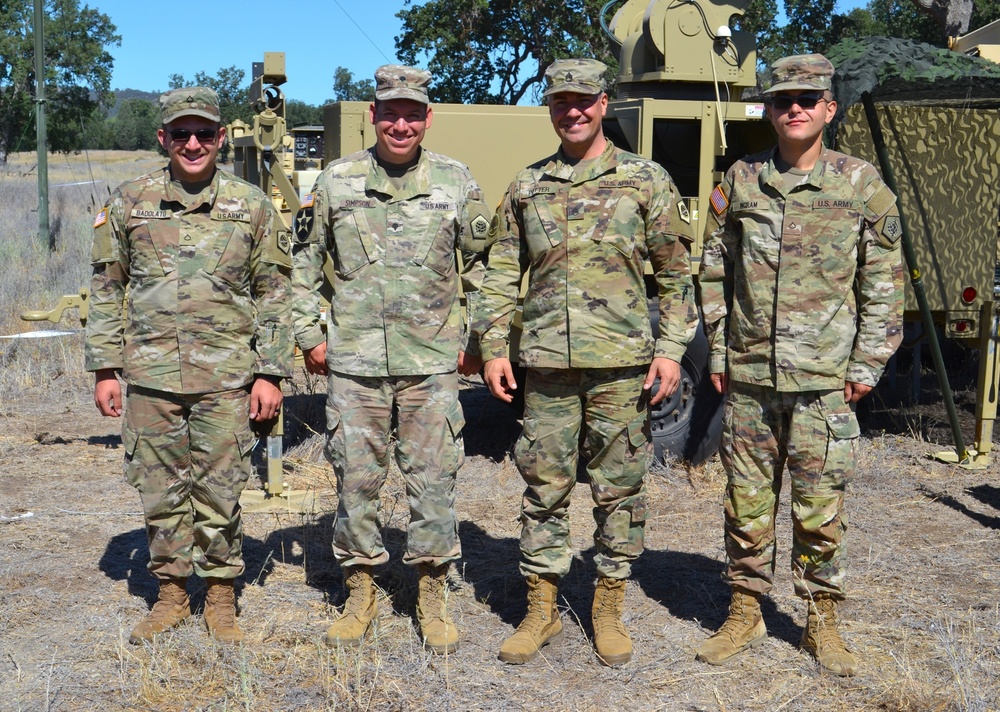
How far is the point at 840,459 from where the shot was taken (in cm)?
361

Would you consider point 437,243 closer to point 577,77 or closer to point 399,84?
point 399,84

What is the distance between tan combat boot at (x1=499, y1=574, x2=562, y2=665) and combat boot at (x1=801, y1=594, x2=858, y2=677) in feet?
2.90

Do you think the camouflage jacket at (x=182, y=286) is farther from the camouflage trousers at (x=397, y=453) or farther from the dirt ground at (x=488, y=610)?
the dirt ground at (x=488, y=610)

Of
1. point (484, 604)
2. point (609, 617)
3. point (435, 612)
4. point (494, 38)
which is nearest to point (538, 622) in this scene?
point (609, 617)

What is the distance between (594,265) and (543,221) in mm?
231

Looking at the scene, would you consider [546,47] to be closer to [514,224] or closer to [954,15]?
[954,15]

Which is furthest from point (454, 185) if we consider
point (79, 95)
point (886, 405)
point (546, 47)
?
point (79, 95)

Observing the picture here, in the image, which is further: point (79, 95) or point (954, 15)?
point (79, 95)

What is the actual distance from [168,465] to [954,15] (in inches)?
530

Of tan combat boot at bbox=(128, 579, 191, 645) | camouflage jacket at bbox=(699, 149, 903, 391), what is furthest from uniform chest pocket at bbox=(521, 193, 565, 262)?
tan combat boot at bbox=(128, 579, 191, 645)

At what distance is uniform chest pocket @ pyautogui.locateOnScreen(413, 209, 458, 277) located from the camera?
374cm

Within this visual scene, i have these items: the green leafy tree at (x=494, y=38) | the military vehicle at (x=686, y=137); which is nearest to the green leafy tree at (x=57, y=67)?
the green leafy tree at (x=494, y=38)

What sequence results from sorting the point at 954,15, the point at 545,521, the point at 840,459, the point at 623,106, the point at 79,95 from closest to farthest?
the point at 840,459 < the point at 545,521 < the point at 623,106 < the point at 954,15 < the point at 79,95

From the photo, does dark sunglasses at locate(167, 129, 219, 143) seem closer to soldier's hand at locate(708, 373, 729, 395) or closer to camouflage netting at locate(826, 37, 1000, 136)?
soldier's hand at locate(708, 373, 729, 395)
